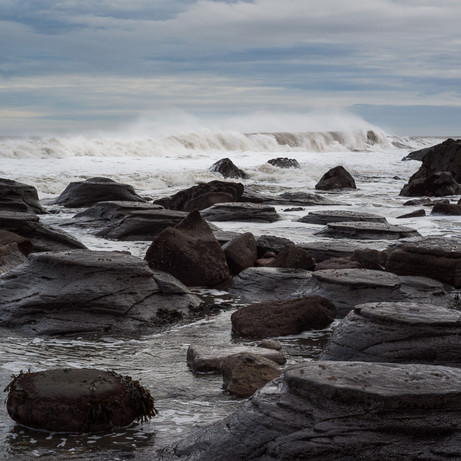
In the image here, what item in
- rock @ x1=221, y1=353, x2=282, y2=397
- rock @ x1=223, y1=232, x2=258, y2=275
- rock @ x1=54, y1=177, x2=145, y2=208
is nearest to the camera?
rock @ x1=221, y1=353, x2=282, y2=397

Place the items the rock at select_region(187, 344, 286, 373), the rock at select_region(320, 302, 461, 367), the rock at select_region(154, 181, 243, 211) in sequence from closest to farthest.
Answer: the rock at select_region(320, 302, 461, 367), the rock at select_region(187, 344, 286, 373), the rock at select_region(154, 181, 243, 211)

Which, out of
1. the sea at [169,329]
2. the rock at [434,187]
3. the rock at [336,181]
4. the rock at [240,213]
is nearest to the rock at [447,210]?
the sea at [169,329]

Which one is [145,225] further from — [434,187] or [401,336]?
[434,187]

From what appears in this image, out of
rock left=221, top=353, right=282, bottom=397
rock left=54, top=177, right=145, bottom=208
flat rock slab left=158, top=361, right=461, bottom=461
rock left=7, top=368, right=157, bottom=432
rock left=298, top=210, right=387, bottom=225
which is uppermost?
flat rock slab left=158, top=361, right=461, bottom=461

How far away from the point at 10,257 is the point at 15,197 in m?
5.88

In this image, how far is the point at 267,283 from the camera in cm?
798

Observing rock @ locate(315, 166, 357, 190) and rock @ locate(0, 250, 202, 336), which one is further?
rock @ locate(315, 166, 357, 190)

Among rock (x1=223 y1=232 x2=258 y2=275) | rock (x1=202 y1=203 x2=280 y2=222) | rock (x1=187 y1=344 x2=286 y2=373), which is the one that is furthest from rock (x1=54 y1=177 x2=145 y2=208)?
rock (x1=187 y1=344 x2=286 y2=373)

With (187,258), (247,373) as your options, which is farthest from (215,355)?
(187,258)

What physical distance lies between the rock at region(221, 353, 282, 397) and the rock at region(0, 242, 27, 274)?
4.01 m

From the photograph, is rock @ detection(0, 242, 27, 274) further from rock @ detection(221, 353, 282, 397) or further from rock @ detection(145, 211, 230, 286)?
rock @ detection(221, 353, 282, 397)

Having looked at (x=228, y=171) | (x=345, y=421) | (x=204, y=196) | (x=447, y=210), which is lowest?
(x=228, y=171)

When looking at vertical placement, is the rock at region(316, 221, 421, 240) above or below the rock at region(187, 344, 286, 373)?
below

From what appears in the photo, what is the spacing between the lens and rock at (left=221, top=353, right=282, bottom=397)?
4.56 meters
